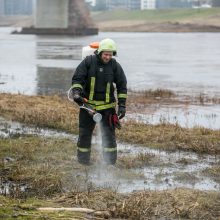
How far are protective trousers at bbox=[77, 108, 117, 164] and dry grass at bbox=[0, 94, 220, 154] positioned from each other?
1790mm

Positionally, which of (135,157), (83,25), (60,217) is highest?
(60,217)

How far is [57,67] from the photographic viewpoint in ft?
109

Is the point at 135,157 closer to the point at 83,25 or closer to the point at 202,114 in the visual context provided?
the point at 202,114

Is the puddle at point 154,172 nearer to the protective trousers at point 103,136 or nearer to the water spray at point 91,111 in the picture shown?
the protective trousers at point 103,136

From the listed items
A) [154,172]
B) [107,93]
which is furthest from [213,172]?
[107,93]

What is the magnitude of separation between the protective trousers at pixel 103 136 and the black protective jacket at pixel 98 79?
0.26m

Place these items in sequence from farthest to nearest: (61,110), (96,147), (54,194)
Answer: (61,110) < (96,147) < (54,194)

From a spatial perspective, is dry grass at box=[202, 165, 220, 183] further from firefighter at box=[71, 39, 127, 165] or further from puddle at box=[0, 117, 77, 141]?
puddle at box=[0, 117, 77, 141]

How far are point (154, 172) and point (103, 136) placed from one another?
95 cm

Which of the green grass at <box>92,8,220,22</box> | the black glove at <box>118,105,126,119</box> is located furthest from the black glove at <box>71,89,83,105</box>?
the green grass at <box>92,8,220,22</box>

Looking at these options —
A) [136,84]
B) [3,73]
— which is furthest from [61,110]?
[3,73]

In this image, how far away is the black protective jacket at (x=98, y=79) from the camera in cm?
800

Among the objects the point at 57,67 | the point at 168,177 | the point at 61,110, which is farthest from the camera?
the point at 57,67

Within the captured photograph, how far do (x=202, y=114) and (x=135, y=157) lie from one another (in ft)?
22.6
